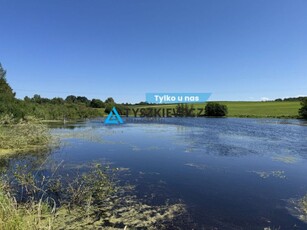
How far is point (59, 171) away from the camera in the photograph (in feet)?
39.5

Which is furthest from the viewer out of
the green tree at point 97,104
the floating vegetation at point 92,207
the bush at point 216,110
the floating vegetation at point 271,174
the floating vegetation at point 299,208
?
the green tree at point 97,104

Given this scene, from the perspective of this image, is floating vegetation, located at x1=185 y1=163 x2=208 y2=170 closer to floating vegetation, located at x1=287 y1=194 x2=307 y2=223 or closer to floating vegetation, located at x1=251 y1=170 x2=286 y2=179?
floating vegetation, located at x1=251 y1=170 x2=286 y2=179

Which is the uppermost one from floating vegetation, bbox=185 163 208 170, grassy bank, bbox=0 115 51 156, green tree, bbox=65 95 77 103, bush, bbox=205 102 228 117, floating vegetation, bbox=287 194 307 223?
green tree, bbox=65 95 77 103

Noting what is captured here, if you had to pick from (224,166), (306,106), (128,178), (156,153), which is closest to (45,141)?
(156,153)

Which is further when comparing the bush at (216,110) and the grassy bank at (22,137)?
the bush at (216,110)

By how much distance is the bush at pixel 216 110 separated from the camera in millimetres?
79062

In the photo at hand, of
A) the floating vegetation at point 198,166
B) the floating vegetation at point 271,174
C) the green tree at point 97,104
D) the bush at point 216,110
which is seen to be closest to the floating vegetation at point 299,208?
the floating vegetation at point 271,174

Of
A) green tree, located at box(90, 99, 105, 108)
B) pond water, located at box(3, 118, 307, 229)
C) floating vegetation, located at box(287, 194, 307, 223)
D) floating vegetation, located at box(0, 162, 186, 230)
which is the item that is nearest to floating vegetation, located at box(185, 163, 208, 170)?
pond water, located at box(3, 118, 307, 229)

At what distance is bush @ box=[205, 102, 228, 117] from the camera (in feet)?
259

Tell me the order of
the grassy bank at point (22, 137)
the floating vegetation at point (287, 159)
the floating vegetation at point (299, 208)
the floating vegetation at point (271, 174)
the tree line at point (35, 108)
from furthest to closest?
the tree line at point (35, 108) → the grassy bank at point (22, 137) → the floating vegetation at point (287, 159) → the floating vegetation at point (271, 174) → the floating vegetation at point (299, 208)

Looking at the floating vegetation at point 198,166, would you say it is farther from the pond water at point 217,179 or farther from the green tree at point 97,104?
the green tree at point 97,104

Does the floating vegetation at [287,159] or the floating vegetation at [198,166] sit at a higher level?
the floating vegetation at [198,166]

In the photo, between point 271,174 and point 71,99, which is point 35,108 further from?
point 71,99

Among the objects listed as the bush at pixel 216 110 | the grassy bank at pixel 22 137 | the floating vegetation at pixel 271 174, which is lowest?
the floating vegetation at pixel 271 174
